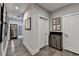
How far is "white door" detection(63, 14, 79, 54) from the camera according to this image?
89.3 inches

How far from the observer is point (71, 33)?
96.1 inches

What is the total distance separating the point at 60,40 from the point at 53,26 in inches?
36.8

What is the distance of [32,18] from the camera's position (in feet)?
7.50

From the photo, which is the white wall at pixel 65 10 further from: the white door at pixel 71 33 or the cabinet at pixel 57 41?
the cabinet at pixel 57 41

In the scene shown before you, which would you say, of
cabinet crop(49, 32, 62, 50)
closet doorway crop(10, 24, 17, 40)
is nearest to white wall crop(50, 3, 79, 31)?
cabinet crop(49, 32, 62, 50)

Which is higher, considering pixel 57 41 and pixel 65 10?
pixel 65 10

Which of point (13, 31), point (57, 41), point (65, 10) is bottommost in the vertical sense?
point (57, 41)

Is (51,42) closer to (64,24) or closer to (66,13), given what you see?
(64,24)

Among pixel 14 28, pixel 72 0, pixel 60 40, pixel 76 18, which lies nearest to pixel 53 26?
pixel 60 40

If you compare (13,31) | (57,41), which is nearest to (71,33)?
(57,41)

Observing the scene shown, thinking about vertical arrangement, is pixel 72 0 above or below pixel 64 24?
above

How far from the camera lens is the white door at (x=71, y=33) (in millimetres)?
2268

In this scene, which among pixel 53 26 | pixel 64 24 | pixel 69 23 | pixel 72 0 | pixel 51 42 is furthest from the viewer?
pixel 53 26

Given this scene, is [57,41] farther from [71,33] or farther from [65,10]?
[65,10]
